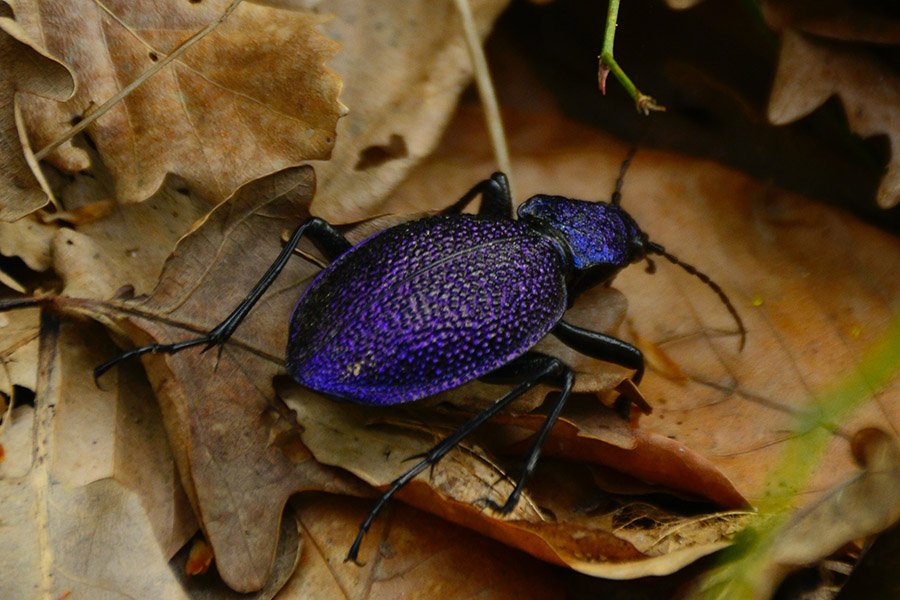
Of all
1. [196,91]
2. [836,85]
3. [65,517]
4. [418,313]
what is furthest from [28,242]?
[836,85]

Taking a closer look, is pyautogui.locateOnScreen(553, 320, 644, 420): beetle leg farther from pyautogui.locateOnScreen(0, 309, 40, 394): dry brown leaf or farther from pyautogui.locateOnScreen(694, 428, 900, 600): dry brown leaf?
pyautogui.locateOnScreen(0, 309, 40, 394): dry brown leaf

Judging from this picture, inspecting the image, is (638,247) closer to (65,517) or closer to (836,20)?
(836,20)

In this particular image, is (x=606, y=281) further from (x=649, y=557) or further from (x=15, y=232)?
(x=15, y=232)

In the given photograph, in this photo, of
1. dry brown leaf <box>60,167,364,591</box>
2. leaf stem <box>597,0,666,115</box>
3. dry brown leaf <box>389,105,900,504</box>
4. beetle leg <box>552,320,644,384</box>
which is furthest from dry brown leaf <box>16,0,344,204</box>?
beetle leg <box>552,320,644,384</box>

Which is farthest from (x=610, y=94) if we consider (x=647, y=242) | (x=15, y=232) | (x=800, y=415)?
(x=15, y=232)

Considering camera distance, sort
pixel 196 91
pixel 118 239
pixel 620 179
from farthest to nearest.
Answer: pixel 620 179 < pixel 196 91 < pixel 118 239

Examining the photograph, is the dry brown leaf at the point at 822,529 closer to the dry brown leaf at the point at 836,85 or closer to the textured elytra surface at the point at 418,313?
the textured elytra surface at the point at 418,313
